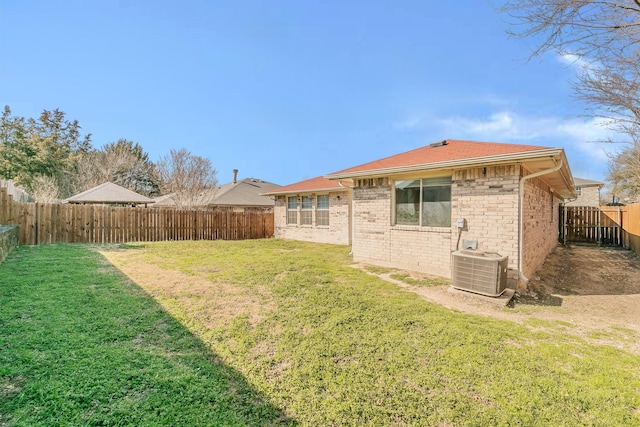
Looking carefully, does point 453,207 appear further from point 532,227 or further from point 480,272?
point 532,227

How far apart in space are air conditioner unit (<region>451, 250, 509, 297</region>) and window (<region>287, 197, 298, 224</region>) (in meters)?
10.8

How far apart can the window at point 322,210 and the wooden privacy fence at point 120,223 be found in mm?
3965

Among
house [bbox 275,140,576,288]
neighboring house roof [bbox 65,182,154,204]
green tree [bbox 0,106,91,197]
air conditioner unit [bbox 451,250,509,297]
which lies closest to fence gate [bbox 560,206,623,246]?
house [bbox 275,140,576,288]

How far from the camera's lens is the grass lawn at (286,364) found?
6.97ft

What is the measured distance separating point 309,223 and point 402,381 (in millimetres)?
12505

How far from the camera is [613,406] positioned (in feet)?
7.44

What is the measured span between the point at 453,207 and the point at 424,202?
75 cm

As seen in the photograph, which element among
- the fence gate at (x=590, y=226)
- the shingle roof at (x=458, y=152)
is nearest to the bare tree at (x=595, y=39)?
the shingle roof at (x=458, y=152)

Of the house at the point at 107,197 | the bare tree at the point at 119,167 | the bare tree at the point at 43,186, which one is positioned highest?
the bare tree at the point at 119,167

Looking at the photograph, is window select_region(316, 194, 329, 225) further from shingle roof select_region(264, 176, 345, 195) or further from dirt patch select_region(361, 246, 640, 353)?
dirt patch select_region(361, 246, 640, 353)

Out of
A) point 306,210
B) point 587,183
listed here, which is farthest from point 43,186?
point 587,183

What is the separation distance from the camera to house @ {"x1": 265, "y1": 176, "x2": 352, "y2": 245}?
1338cm

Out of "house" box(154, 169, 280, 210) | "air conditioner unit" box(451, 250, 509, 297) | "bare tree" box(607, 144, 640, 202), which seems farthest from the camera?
"house" box(154, 169, 280, 210)

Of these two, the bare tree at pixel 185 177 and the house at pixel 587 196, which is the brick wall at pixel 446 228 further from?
the house at pixel 587 196
